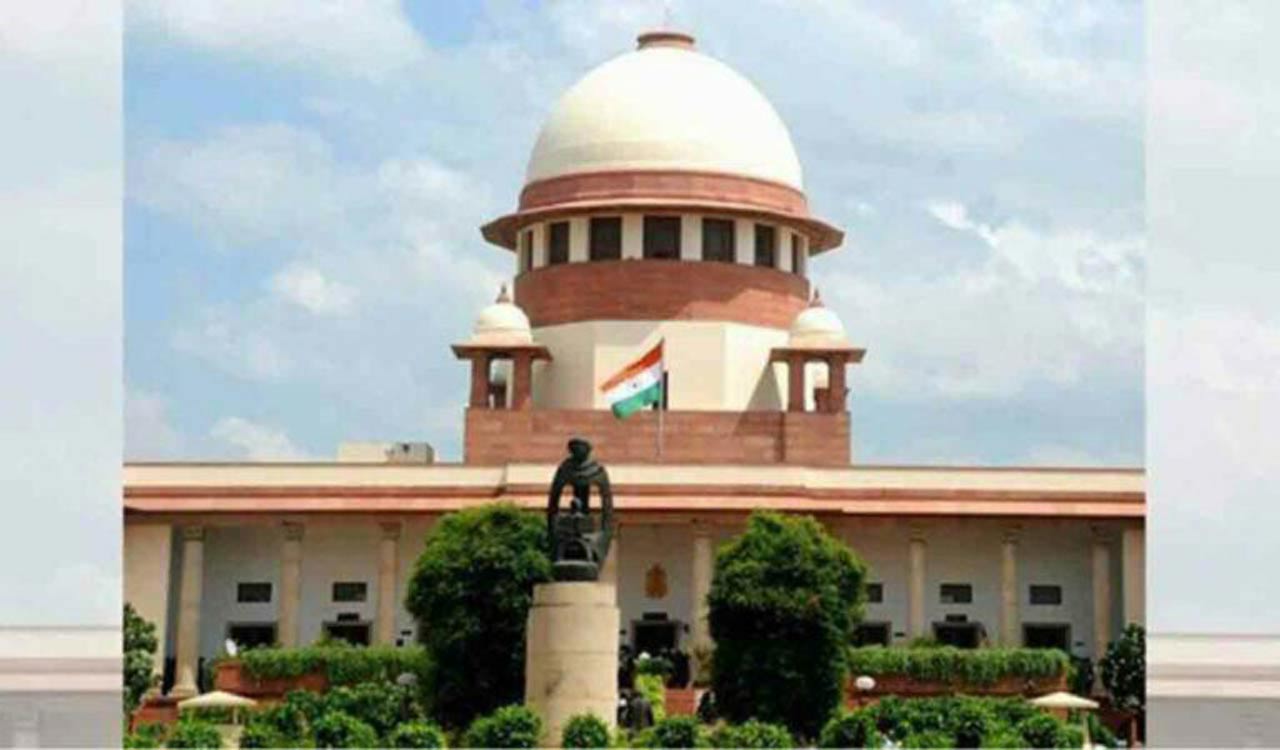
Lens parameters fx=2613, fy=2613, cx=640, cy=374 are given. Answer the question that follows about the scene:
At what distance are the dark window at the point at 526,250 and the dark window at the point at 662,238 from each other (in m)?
2.32

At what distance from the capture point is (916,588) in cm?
4297

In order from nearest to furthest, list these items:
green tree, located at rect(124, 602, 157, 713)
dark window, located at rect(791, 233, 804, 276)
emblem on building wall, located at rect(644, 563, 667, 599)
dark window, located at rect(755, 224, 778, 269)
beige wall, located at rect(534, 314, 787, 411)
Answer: green tree, located at rect(124, 602, 157, 713), emblem on building wall, located at rect(644, 563, 667, 599), beige wall, located at rect(534, 314, 787, 411), dark window, located at rect(755, 224, 778, 269), dark window, located at rect(791, 233, 804, 276)

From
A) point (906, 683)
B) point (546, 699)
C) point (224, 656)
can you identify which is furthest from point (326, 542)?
point (546, 699)

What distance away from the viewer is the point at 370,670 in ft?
129

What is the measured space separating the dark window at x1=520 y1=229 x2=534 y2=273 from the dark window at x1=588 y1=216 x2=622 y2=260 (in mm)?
1373

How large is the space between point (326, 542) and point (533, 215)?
22.6 ft

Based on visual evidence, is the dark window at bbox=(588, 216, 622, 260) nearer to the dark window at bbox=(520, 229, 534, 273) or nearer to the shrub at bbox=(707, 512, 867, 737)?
the dark window at bbox=(520, 229, 534, 273)


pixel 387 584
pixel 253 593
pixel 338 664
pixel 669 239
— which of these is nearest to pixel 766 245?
pixel 669 239

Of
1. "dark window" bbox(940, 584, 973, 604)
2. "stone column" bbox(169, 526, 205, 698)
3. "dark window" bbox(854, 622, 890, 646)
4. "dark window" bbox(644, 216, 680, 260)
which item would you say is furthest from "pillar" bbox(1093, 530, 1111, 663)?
"stone column" bbox(169, 526, 205, 698)

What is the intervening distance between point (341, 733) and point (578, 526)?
10.4 ft

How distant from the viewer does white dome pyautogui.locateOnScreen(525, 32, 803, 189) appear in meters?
45.2

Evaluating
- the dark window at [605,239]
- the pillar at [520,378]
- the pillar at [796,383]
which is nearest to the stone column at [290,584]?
the pillar at [520,378]

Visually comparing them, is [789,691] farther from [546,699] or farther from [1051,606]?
[1051,606]

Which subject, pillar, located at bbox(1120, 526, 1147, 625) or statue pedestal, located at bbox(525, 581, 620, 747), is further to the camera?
pillar, located at bbox(1120, 526, 1147, 625)
